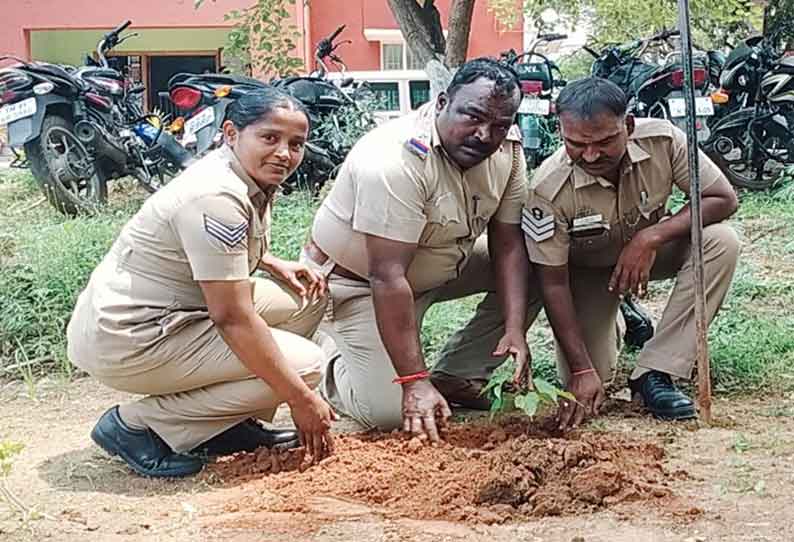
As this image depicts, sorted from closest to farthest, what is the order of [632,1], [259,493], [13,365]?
[259,493], [13,365], [632,1]

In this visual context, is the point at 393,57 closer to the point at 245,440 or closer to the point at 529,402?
the point at 245,440

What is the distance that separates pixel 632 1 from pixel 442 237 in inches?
306

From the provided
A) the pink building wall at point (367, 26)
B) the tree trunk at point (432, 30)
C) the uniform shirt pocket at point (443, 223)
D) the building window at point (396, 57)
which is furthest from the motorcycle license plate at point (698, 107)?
the building window at point (396, 57)

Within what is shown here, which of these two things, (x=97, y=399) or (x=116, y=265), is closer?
(x=116, y=265)

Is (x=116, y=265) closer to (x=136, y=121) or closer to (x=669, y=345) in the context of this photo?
(x=669, y=345)

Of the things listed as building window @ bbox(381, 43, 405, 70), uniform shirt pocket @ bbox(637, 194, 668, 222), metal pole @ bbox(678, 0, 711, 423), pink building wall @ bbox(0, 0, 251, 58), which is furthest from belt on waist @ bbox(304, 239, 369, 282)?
building window @ bbox(381, 43, 405, 70)

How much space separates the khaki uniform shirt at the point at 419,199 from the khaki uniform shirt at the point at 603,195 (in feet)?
0.33

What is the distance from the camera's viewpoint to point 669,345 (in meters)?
3.80

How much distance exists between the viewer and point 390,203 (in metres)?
3.32

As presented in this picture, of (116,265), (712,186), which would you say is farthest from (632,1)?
(116,265)

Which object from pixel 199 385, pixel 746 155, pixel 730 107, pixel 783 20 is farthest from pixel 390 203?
pixel 783 20

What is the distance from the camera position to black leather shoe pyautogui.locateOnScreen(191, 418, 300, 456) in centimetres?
349

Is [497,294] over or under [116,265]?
under

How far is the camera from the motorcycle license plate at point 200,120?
705 centimetres
